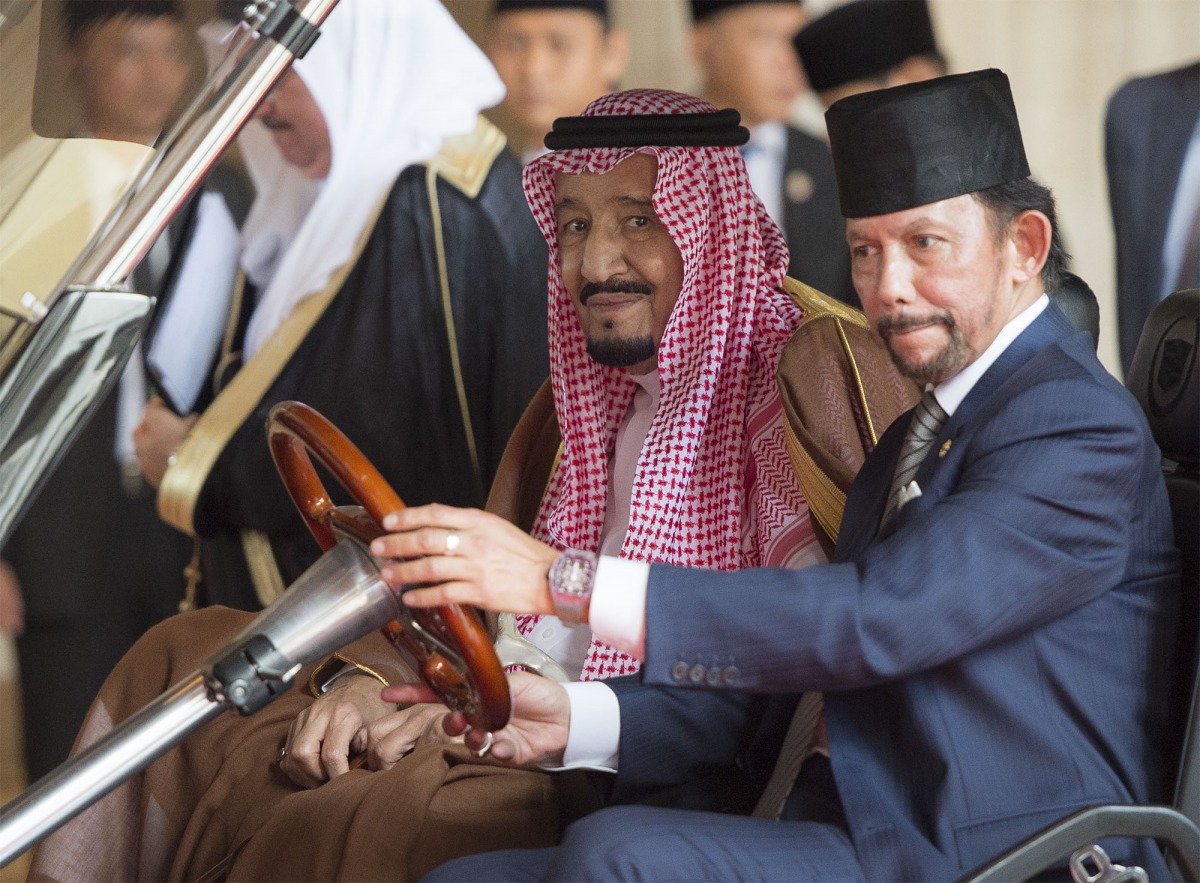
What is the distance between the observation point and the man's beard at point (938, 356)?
1.78 m

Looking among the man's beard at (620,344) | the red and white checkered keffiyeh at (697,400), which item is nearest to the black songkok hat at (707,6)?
the red and white checkered keffiyeh at (697,400)

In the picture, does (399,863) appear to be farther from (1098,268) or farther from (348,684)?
(1098,268)

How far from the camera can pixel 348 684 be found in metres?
2.31

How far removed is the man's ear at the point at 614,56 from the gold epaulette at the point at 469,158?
38 centimetres

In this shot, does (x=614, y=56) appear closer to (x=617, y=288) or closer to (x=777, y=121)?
(x=777, y=121)

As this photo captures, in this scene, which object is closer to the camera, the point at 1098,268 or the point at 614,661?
the point at 614,661

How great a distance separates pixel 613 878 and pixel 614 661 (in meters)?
0.77

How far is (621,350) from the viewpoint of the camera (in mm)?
2465

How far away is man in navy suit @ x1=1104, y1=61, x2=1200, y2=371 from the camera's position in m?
4.01

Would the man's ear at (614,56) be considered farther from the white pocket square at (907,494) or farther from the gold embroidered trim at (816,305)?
the white pocket square at (907,494)

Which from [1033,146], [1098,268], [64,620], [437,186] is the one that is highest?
[437,186]

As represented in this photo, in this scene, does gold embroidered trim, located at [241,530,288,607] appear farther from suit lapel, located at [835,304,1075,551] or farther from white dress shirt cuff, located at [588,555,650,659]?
white dress shirt cuff, located at [588,555,650,659]

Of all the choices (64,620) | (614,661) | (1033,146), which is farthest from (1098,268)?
(64,620)

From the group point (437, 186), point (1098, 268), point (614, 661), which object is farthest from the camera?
point (1098, 268)
